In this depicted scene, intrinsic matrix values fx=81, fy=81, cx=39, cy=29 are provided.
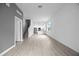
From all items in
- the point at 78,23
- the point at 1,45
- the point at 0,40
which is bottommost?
the point at 1,45

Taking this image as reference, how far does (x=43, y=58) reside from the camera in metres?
1.85

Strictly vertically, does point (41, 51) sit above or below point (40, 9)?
below

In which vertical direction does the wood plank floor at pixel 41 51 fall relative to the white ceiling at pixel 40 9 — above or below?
below

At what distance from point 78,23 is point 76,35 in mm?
571

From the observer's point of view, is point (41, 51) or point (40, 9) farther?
point (40, 9)

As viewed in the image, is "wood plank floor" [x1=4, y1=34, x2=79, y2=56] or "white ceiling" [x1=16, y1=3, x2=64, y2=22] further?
"white ceiling" [x1=16, y1=3, x2=64, y2=22]

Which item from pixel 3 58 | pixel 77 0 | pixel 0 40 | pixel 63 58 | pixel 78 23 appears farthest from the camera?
pixel 78 23

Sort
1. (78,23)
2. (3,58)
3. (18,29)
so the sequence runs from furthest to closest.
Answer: (18,29) → (78,23) → (3,58)

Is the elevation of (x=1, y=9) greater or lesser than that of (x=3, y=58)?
greater

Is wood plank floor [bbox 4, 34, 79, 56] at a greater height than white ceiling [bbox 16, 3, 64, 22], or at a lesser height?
lesser

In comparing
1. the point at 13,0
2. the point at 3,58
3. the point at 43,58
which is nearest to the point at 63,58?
the point at 43,58

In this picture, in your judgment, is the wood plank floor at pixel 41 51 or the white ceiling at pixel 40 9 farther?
the white ceiling at pixel 40 9

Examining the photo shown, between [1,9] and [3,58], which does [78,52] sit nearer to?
[3,58]

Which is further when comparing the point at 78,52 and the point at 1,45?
the point at 78,52
